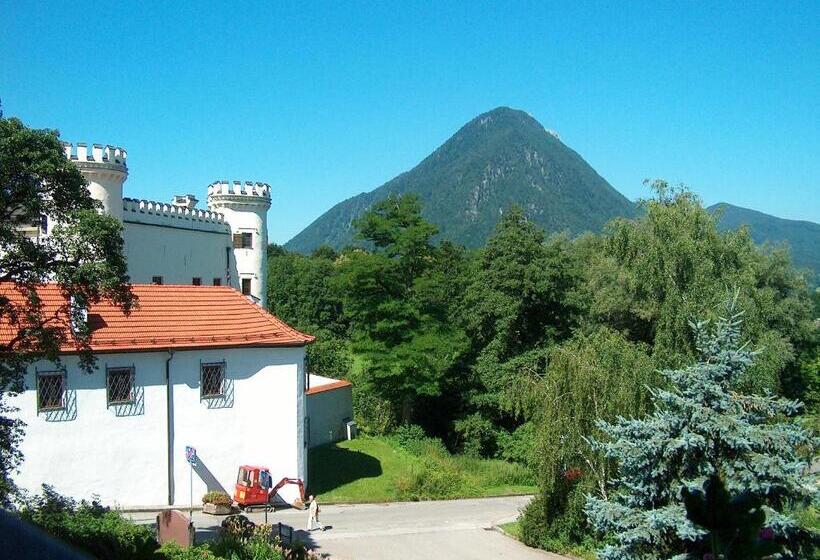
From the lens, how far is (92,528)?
1364 cm

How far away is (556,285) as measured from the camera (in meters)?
36.2

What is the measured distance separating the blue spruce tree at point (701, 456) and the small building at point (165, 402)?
41.3ft

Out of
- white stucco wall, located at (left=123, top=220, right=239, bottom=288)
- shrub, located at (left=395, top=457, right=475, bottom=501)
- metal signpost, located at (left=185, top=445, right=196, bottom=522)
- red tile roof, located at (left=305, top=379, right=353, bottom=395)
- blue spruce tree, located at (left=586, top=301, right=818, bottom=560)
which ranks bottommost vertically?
shrub, located at (left=395, top=457, right=475, bottom=501)

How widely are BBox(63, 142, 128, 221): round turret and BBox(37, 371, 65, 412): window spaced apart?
13.0 m

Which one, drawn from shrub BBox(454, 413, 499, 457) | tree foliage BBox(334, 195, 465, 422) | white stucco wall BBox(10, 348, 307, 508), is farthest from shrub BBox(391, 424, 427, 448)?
white stucco wall BBox(10, 348, 307, 508)

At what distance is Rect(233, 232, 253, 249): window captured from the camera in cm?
4478

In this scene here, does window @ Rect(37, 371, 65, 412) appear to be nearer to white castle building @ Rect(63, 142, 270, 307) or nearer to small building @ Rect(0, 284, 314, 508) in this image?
small building @ Rect(0, 284, 314, 508)

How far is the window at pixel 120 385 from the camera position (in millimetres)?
21906

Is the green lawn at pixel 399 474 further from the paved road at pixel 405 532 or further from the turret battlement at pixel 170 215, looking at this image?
the turret battlement at pixel 170 215

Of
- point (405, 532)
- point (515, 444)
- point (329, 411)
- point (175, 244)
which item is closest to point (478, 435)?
point (515, 444)

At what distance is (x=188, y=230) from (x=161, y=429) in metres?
20.8

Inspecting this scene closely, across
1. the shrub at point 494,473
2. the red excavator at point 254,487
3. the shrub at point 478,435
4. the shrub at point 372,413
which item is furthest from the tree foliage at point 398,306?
the red excavator at point 254,487

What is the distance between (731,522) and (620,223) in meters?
30.0

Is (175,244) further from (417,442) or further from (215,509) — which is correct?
(215,509)
